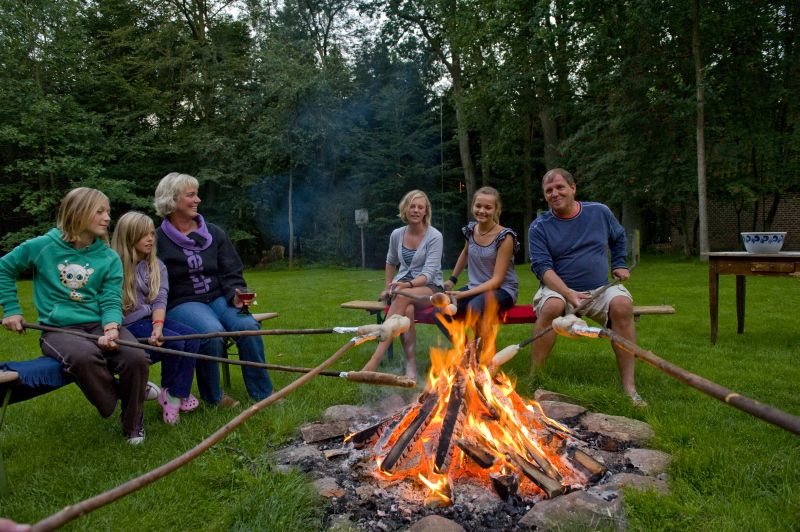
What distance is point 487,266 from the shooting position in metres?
4.53

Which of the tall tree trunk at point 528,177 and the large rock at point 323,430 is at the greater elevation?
the tall tree trunk at point 528,177

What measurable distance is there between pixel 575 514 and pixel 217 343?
256cm

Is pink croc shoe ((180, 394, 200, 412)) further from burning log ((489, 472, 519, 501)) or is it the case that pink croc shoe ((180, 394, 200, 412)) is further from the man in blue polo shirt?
the man in blue polo shirt

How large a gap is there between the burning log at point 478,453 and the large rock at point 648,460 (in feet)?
A: 2.44

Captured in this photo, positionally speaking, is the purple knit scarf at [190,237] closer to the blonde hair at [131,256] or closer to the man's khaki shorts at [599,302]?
the blonde hair at [131,256]

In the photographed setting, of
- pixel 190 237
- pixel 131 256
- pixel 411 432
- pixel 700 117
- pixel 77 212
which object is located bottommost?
pixel 411 432

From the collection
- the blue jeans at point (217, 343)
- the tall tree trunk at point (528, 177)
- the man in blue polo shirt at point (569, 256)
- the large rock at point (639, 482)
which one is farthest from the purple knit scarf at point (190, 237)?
the tall tree trunk at point (528, 177)

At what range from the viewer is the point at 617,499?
7.51 feet

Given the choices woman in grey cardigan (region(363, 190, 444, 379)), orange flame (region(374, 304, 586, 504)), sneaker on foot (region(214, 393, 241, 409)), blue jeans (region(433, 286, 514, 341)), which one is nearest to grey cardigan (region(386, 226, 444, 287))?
woman in grey cardigan (region(363, 190, 444, 379))

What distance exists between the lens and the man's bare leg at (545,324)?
3.97 meters

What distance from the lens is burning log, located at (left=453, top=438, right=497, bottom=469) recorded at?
243cm

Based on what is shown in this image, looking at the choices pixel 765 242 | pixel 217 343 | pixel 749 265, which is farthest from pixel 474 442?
pixel 765 242

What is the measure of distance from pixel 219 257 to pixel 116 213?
57.0ft

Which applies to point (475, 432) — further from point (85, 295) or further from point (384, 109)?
point (384, 109)
